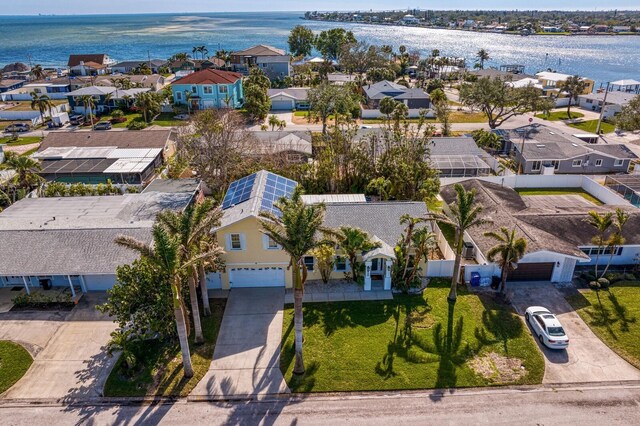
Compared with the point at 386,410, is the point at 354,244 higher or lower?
higher

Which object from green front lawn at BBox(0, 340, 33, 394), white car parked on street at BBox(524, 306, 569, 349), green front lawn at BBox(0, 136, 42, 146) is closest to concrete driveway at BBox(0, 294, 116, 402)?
green front lawn at BBox(0, 340, 33, 394)

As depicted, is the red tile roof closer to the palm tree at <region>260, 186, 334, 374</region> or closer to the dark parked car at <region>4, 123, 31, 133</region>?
the dark parked car at <region>4, 123, 31, 133</region>

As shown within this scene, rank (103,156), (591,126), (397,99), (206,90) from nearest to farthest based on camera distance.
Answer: (103,156) < (591,126) < (397,99) < (206,90)

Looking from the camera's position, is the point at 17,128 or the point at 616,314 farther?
the point at 17,128

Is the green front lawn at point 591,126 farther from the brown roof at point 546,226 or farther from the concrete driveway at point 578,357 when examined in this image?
the concrete driveway at point 578,357

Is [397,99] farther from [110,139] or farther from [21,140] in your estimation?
[21,140]

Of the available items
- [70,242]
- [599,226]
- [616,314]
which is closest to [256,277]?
[70,242]

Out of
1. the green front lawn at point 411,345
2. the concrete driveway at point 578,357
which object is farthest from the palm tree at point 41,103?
the concrete driveway at point 578,357
